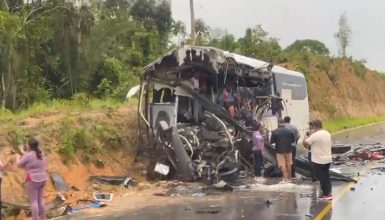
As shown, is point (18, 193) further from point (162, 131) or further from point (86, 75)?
point (86, 75)

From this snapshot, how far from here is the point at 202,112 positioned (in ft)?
60.0

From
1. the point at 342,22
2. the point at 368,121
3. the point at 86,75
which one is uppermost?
the point at 342,22

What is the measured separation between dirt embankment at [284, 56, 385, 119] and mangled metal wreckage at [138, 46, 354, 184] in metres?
32.9

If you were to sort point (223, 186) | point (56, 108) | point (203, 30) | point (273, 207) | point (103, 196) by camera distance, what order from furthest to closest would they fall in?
point (203, 30) → point (56, 108) → point (223, 186) → point (103, 196) → point (273, 207)

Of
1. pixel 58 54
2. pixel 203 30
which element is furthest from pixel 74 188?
pixel 203 30

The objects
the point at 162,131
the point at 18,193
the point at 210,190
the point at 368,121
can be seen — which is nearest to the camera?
the point at 18,193

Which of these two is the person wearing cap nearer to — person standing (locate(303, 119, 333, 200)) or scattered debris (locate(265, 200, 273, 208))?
scattered debris (locate(265, 200, 273, 208))

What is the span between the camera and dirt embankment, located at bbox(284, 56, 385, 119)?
57.1m

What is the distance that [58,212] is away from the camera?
12.0m

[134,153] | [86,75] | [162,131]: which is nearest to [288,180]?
[162,131]

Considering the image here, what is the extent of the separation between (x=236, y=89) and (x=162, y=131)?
3.81 meters

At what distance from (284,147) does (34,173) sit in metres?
7.35

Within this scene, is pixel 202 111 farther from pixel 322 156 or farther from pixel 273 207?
pixel 273 207

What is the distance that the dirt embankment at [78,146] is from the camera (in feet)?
45.1
